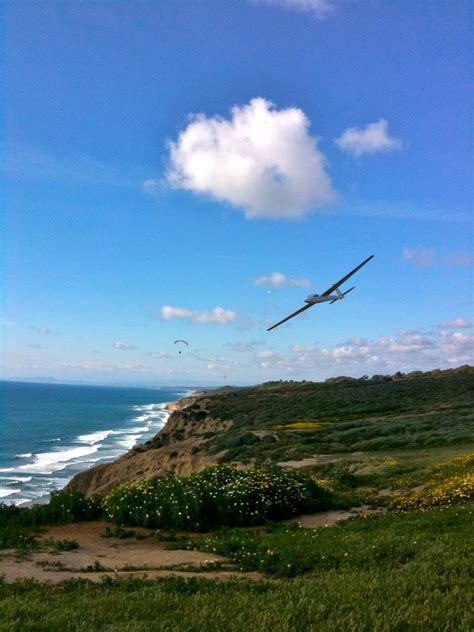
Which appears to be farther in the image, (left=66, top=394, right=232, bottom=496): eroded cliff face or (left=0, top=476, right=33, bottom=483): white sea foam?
(left=0, top=476, right=33, bottom=483): white sea foam

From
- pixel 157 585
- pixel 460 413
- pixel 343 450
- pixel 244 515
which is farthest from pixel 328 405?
pixel 157 585

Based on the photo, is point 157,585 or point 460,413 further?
point 460,413

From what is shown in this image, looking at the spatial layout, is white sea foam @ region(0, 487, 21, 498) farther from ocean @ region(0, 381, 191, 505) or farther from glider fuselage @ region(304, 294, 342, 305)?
glider fuselage @ region(304, 294, 342, 305)

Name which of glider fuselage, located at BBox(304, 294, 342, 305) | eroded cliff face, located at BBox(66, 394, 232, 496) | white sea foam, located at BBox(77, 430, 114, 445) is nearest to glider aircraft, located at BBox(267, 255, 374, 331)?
glider fuselage, located at BBox(304, 294, 342, 305)

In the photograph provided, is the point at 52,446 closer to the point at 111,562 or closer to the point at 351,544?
the point at 111,562

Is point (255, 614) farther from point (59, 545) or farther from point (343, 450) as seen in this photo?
point (343, 450)

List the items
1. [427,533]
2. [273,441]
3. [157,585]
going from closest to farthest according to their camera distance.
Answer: [157,585]
[427,533]
[273,441]

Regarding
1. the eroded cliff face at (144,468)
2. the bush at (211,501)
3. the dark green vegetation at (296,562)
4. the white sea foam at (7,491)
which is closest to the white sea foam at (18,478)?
the white sea foam at (7,491)
